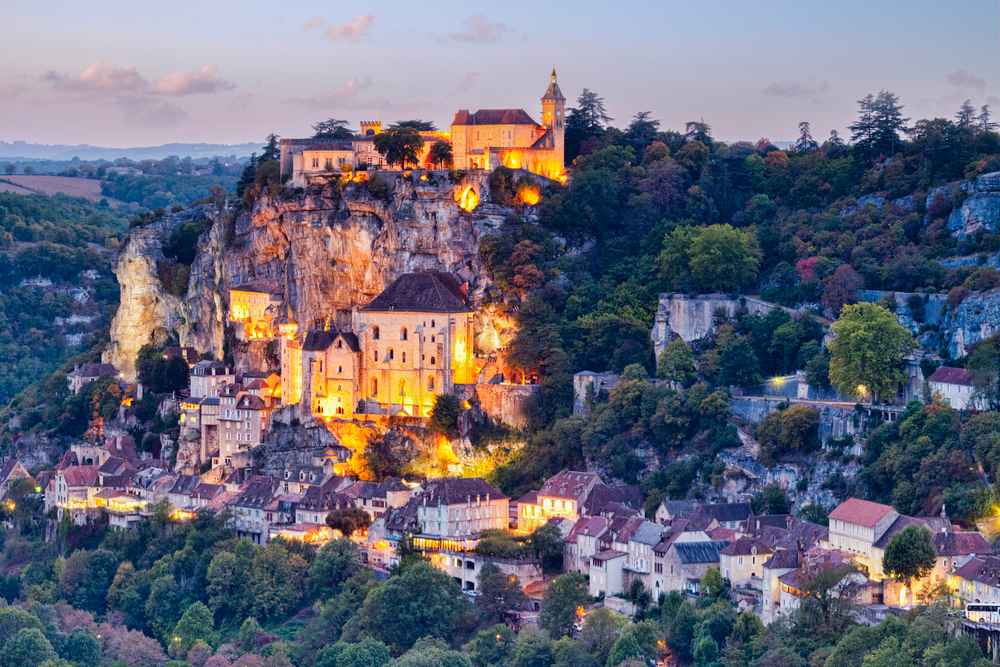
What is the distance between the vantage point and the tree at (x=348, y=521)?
7838 cm

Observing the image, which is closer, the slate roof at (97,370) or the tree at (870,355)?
the tree at (870,355)

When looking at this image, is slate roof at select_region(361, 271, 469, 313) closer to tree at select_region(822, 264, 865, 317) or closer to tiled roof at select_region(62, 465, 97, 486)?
tiled roof at select_region(62, 465, 97, 486)

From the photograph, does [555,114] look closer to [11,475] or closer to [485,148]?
[485,148]

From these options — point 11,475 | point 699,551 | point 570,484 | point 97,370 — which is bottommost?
point 699,551

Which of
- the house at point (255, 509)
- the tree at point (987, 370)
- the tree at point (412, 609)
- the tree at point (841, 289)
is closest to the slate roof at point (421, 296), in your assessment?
the house at point (255, 509)

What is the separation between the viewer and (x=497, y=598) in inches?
2773

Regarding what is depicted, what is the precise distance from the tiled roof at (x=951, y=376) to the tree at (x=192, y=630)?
2489cm

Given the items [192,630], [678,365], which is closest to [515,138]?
[678,365]

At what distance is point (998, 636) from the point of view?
190ft

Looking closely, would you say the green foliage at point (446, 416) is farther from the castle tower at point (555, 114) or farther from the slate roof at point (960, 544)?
the slate roof at point (960, 544)

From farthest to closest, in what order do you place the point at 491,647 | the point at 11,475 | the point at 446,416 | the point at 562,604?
the point at 11,475 → the point at 446,416 → the point at 562,604 → the point at 491,647

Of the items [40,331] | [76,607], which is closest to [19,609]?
[76,607]

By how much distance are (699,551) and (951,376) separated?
1047 centimetres

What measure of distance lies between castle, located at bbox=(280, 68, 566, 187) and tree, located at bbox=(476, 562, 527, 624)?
25.7 meters
